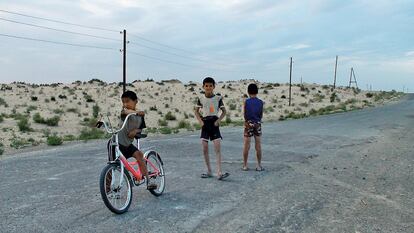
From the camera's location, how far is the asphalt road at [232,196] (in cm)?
549

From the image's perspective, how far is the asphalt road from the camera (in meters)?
5.49

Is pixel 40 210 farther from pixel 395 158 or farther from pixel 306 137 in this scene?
pixel 306 137

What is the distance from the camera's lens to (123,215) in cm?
581

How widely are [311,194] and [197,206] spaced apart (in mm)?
2057

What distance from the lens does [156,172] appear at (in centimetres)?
688

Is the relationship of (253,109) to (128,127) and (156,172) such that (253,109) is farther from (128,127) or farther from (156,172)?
(128,127)

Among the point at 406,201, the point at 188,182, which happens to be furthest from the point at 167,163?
the point at 406,201

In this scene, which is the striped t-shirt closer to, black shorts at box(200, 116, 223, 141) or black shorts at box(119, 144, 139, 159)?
black shorts at box(200, 116, 223, 141)

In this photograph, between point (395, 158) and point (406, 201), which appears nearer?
point (406, 201)

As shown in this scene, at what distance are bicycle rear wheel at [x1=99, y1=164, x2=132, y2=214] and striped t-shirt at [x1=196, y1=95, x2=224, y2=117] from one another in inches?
90.1

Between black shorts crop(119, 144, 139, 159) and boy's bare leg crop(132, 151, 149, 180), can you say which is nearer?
black shorts crop(119, 144, 139, 159)

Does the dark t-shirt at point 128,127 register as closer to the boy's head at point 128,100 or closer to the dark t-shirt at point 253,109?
the boy's head at point 128,100

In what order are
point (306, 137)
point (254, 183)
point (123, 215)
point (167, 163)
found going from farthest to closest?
point (306, 137) < point (167, 163) < point (254, 183) < point (123, 215)

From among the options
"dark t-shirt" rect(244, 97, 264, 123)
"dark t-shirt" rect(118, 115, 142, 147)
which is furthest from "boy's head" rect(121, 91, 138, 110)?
"dark t-shirt" rect(244, 97, 264, 123)
